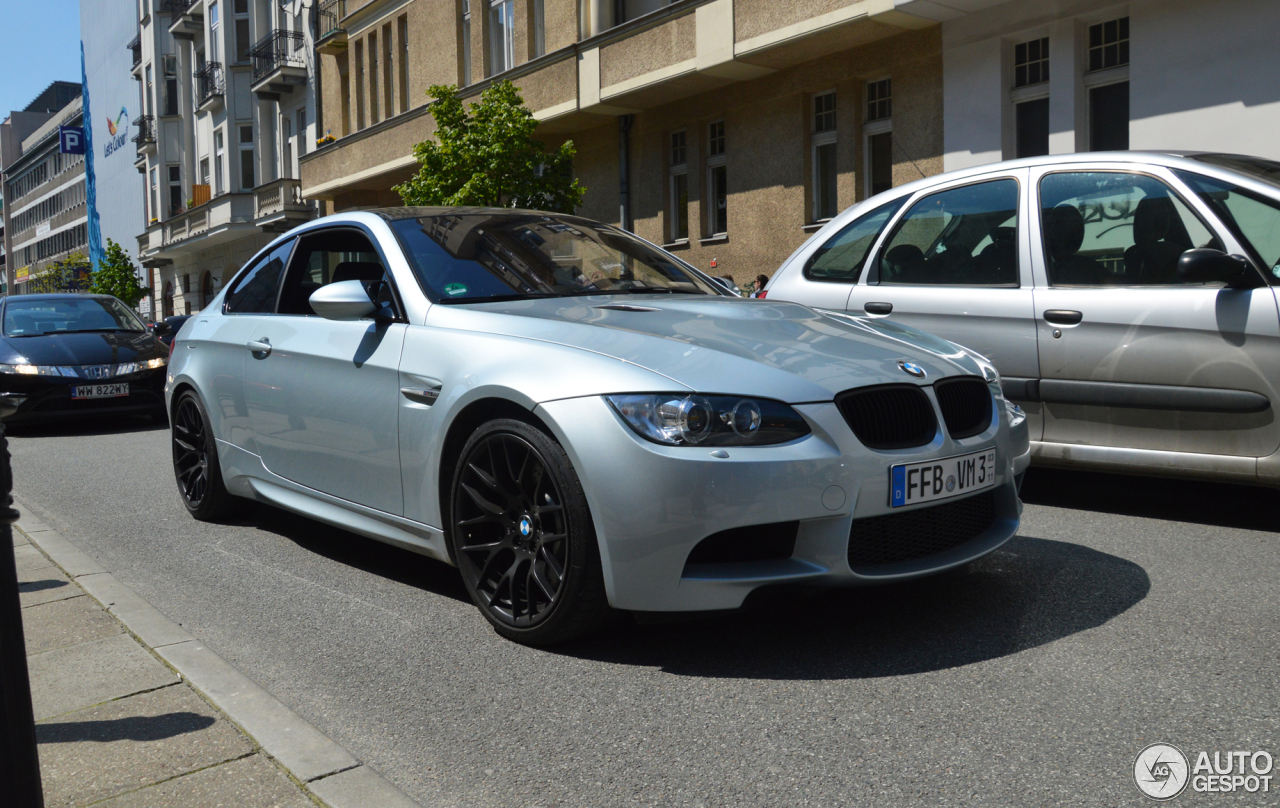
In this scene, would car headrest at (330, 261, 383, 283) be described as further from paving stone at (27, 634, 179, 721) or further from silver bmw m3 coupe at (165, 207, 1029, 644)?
paving stone at (27, 634, 179, 721)

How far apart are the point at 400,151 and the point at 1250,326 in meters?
23.1

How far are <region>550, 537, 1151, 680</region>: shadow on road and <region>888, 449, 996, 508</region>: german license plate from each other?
0.44m

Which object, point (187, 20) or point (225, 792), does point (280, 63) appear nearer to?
point (187, 20)

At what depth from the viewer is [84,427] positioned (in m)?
12.1

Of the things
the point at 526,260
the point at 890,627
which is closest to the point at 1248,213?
the point at 890,627

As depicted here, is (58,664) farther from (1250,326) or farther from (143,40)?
(143,40)

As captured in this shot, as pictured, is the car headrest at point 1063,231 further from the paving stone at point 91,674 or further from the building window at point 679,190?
the building window at point 679,190

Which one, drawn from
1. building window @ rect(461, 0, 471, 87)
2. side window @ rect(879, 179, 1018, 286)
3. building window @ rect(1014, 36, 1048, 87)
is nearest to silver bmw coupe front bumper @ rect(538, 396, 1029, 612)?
side window @ rect(879, 179, 1018, 286)

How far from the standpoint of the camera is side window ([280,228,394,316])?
15.9 feet

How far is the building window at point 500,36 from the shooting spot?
23.4 metres

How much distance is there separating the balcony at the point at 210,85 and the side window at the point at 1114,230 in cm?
4084

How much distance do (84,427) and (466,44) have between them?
48.8 feet

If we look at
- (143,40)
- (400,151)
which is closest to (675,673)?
(400,151)

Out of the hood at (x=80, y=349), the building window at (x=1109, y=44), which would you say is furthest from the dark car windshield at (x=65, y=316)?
the building window at (x=1109, y=44)
